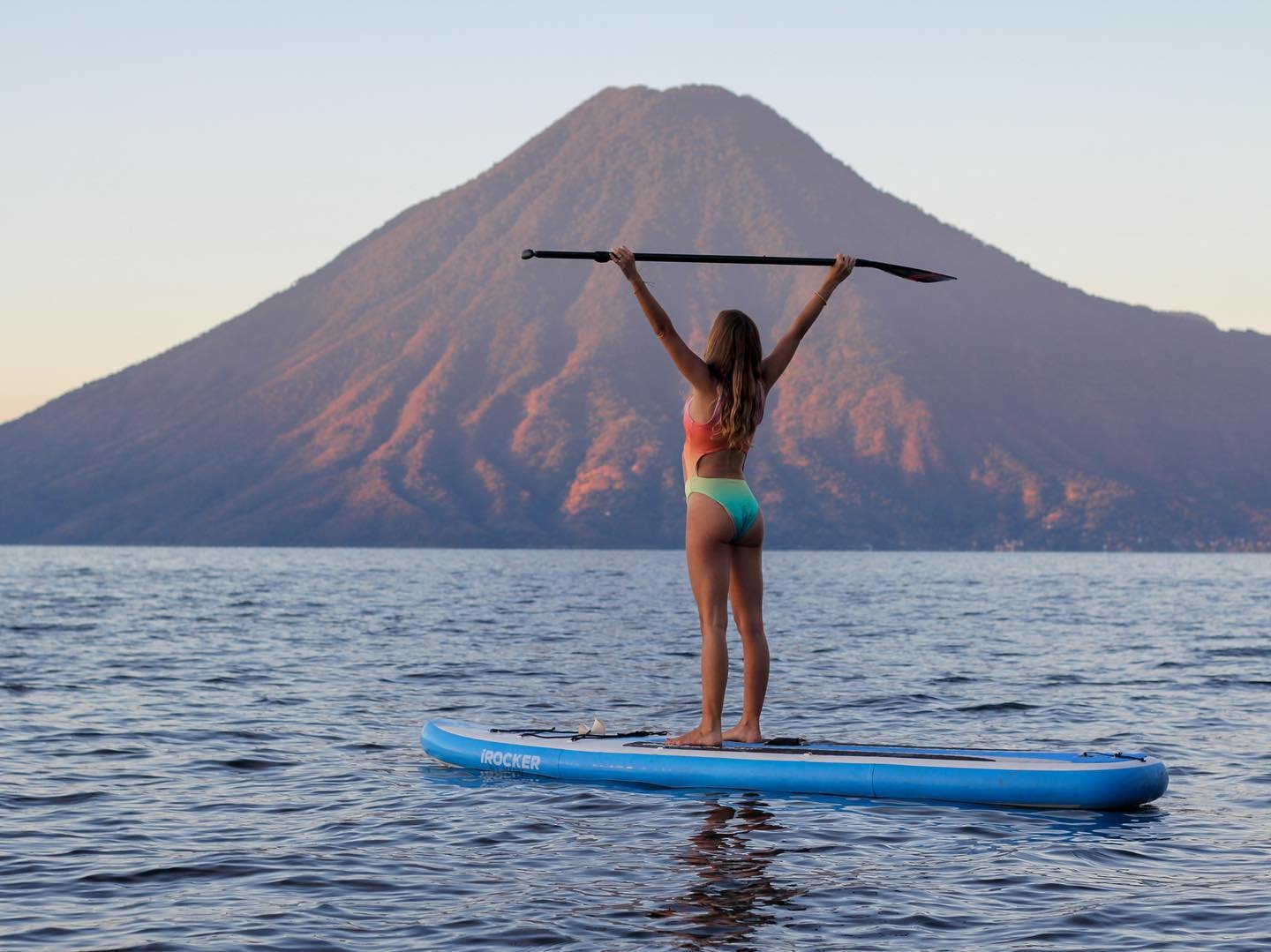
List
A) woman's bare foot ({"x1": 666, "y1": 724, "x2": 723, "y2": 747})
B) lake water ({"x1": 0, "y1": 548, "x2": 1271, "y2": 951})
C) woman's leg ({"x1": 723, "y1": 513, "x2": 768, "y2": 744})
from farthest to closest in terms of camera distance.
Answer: woman's bare foot ({"x1": 666, "y1": 724, "x2": 723, "y2": 747}), woman's leg ({"x1": 723, "y1": 513, "x2": 768, "y2": 744}), lake water ({"x1": 0, "y1": 548, "x2": 1271, "y2": 951})

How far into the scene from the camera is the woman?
10250 millimetres

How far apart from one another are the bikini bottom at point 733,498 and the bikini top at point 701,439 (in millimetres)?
130

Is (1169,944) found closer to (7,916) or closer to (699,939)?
(699,939)

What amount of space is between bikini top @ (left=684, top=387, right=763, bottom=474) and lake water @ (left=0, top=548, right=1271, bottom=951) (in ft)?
8.10

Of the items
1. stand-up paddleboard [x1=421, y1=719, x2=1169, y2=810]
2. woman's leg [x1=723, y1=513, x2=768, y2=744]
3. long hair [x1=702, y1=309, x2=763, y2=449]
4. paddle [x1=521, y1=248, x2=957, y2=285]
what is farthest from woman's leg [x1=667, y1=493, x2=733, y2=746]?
paddle [x1=521, y1=248, x2=957, y2=285]

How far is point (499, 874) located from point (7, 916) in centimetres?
260

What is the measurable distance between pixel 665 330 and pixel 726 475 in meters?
1.30

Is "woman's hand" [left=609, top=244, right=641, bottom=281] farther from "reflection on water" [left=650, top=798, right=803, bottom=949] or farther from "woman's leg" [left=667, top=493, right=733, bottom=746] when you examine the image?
"reflection on water" [left=650, top=798, right=803, bottom=949]

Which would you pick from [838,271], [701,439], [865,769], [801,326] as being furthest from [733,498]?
[865,769]

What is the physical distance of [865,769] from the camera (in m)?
10.6

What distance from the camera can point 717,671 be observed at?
10.4 meters

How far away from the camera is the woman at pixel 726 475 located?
10250 mm

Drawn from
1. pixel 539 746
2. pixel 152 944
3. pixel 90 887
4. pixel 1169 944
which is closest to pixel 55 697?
pixel 539 746

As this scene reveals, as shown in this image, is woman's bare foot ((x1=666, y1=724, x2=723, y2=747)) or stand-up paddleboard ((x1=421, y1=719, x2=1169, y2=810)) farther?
woman's bare foot ((x1=666, y1=724, x2=723, y2=747))
